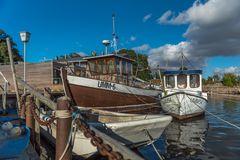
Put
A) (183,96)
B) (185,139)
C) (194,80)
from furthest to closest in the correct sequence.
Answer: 1. (194,80)
2. (183,96)
3. (185,139)

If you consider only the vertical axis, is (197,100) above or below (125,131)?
above

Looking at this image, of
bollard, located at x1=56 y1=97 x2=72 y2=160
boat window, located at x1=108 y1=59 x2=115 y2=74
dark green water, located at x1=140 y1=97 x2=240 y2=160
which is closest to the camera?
bollard, located at x1=56 y1=97 x2=72 y2=160

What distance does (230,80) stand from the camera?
2625 inches

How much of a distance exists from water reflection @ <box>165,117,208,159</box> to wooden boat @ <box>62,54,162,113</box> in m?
4.40

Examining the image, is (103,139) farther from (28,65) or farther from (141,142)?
(28,65)

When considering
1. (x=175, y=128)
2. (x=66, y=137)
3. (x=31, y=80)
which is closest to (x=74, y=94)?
(x=175, y=128)

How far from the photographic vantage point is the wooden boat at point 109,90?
13.6 meters

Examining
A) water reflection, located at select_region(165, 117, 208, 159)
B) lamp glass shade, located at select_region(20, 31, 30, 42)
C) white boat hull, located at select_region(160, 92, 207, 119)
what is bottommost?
water reflection, located at select_region(165, 117, 208, 159)

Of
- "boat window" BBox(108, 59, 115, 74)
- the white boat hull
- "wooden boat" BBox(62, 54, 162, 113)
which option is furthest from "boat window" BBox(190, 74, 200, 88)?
"boat window" BBox(108, 59, 115, 74)

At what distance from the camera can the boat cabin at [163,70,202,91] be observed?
15.9m

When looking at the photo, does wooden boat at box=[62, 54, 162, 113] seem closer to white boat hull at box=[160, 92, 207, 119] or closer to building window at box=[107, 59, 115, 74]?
building window at box=[107, 59, 115, 74]

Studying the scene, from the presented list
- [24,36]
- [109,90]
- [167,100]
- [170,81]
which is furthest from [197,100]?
[24,36]

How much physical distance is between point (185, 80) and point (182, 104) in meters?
3.40

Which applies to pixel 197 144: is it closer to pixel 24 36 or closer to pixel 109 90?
pixel 109 90
